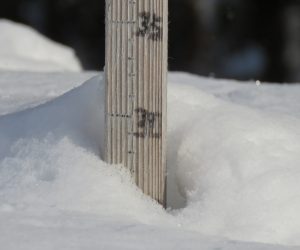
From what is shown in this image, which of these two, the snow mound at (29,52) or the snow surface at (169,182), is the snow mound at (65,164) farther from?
the snow mound at (29,52)

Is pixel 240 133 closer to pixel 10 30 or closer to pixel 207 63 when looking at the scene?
pixel 10 30

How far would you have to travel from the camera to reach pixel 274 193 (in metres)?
2.33

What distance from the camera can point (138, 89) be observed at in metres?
2.39

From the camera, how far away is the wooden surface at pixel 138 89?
2.38m

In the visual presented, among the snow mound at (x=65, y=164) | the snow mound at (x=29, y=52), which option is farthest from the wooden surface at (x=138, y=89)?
the snow mound at (x=29, y=52)

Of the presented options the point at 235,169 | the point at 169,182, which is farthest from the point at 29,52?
the point at 235,169

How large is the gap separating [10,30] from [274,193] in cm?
352

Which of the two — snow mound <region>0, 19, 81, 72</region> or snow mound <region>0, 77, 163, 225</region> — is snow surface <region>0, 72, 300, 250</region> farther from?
snow mound <region>0, 19, 81, 72</region>

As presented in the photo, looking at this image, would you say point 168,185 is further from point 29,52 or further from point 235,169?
point 29,52

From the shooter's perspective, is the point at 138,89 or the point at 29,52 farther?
the point at 29,52

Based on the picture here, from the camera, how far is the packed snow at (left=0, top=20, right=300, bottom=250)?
211 centimetres

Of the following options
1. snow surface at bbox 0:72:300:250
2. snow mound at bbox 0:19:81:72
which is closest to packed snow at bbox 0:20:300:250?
snow surface at bbox 0:72:300:250

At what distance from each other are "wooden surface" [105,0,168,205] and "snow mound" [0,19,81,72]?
2526 millimetres

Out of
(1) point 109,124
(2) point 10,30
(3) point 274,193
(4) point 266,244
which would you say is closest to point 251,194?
(3) point 274,193
